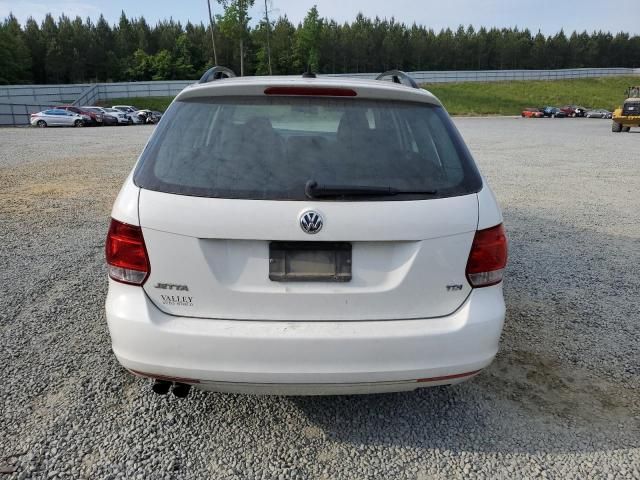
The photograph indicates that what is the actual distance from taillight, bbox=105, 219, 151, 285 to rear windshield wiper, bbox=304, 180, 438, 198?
79cm

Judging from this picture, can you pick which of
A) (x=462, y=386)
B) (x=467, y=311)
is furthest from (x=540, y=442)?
(x=467, y=311)

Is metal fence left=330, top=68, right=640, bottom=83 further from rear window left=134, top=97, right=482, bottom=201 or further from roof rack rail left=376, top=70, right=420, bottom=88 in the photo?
rear window left=134, top=97, right=482, bottom=201

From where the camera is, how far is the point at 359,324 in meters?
2.30

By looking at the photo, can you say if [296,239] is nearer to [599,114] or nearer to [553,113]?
[553,113]

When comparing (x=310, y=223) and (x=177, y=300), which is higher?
(x=310, y=223)

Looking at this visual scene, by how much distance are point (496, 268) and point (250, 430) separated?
5.03 ft

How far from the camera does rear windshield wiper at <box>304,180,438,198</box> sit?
2.23 meters

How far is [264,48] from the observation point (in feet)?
255

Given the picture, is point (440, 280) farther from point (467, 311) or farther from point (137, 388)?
point (137, 388)

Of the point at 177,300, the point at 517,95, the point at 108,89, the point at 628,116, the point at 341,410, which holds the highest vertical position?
the point at 177,300

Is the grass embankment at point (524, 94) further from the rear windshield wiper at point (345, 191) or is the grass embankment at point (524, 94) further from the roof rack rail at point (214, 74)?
the rear windshield wiper at point (345, 191)

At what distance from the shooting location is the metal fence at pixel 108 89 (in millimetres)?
40281

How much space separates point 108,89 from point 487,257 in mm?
64163

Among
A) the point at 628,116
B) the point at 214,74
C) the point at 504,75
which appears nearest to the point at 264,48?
the point at 504,75
